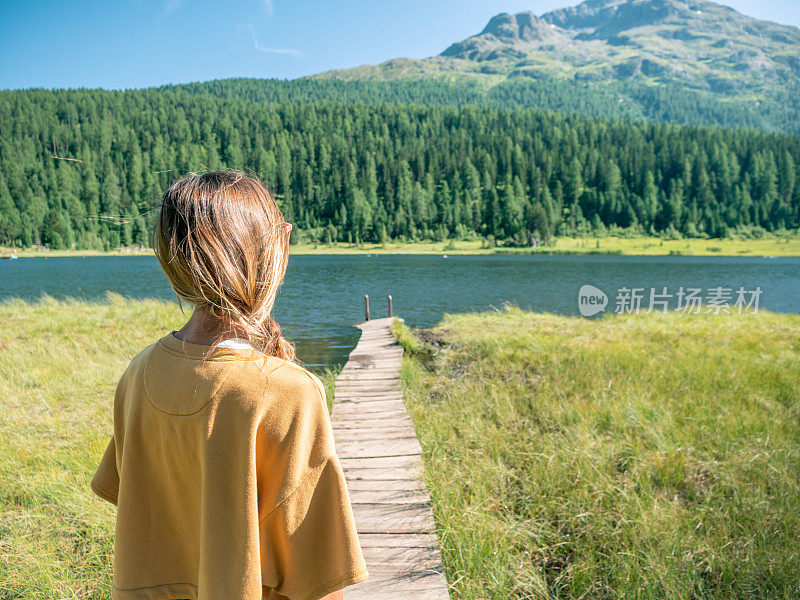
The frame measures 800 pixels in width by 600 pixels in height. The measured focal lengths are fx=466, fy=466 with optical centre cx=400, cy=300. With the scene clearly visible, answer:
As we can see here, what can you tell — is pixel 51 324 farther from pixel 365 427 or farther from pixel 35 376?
pixel 365 427

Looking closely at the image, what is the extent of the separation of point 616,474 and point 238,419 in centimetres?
438

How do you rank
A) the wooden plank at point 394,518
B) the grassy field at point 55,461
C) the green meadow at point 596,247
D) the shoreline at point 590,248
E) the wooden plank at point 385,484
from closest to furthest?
the grassy field at point 55,461 → the wooden plank at point 394,518 → the wooden plank at point 385,484 → the shoreline at point 590,248 → the green meadow at point 596,247

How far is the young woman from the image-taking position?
3.48ft

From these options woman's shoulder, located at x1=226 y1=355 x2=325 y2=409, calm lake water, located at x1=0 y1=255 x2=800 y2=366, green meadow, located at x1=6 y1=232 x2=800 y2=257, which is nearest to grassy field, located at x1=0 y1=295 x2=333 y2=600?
woman's shoulder, located at x1=226 y1=355 x2=325 y2=409

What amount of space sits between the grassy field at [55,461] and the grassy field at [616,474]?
2.44 m

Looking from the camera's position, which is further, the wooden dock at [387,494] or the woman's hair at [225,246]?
the wooden dock at [387,494]

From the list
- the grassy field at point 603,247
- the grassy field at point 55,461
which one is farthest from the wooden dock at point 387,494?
the grassy field at point 603,247

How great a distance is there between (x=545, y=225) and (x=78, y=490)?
99.8 metres

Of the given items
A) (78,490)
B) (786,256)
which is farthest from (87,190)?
(786,256)

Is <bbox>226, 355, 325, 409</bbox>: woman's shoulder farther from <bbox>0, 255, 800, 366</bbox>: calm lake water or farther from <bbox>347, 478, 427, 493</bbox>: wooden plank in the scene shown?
<bbox>0, 255, 800, 366</bbox>: calm lake water

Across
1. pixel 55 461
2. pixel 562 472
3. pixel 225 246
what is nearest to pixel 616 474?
pixel 562 472

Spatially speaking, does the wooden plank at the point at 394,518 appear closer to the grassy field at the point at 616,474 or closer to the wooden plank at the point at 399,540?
the wooden plank at the point at 399,540

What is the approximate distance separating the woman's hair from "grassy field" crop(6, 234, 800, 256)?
90.9 m

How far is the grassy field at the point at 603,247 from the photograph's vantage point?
87.5m
